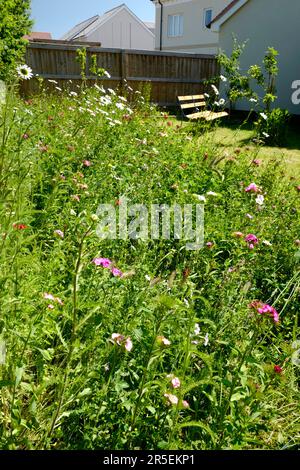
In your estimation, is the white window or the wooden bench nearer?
the wooden bench

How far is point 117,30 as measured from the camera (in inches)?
1495

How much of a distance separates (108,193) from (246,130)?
28.1 ft

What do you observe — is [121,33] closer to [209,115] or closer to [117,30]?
[117,30]

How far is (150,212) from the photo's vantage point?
3.26 m

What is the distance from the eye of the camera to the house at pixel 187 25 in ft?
69.7

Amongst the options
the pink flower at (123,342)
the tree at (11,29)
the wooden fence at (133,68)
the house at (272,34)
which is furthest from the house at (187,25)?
the pink flower at (123,342)

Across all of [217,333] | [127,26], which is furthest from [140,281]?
[127,26]

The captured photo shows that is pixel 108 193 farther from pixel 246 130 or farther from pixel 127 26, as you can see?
pixel 127 26

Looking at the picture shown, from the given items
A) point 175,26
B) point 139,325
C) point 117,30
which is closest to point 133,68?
point 175,26

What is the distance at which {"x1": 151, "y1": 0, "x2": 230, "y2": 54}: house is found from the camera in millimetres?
21248

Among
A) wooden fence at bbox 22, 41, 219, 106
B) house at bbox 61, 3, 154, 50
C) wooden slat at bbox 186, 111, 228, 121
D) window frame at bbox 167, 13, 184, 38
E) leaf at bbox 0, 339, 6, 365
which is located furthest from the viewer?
house at bbox 61, 3, 154, 50

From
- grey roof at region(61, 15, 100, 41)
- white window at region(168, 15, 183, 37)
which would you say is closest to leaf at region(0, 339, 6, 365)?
white window at region(168, 15, 183, 37)

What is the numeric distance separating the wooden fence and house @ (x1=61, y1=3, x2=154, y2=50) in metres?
25.0

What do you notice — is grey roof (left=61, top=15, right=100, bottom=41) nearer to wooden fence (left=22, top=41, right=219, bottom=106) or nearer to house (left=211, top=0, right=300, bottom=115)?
wooden fence (left=22, top=41, right=219, bottom=106)
